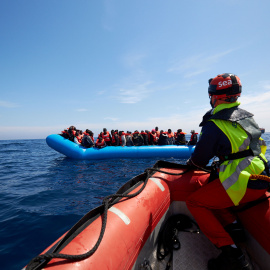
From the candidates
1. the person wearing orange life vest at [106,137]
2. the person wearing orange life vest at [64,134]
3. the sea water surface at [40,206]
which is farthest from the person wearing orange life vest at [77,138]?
the sea water surface at [40,206]

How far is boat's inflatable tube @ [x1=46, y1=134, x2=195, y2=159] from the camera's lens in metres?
10.7

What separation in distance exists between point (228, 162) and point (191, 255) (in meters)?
1.21

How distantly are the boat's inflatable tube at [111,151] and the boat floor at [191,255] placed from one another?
883 centimetres

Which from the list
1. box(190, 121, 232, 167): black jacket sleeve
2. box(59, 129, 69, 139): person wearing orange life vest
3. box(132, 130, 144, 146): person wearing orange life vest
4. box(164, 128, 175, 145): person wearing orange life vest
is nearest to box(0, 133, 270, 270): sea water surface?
box(190, 121, 232, 167): black jacket sleeve

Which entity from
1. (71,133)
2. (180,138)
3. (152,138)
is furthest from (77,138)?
(180,138)

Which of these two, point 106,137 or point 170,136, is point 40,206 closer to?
point 106,137

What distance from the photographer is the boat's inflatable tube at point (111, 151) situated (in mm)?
10664

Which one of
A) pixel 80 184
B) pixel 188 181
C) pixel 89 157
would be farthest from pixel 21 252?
pixel 89 157

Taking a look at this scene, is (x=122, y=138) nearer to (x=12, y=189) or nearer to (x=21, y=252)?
(x=12, y=189)

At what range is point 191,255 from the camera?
1985mm

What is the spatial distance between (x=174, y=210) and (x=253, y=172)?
1414mm

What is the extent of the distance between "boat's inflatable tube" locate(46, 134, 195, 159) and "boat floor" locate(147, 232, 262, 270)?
8827mm

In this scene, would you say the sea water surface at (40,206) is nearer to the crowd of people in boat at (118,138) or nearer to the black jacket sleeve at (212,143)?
the black jacket sleeve at (212,143)

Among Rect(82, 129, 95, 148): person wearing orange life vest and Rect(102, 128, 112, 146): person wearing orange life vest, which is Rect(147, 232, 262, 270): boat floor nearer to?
Rect(82, 129, 95, 148): person wearing orange life vest
